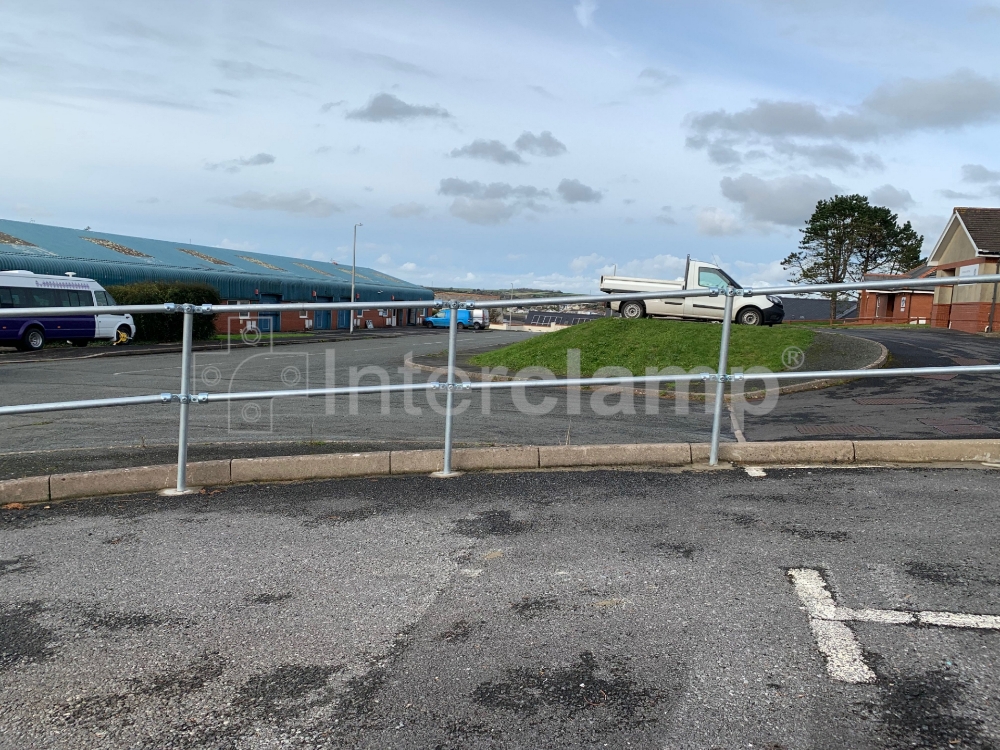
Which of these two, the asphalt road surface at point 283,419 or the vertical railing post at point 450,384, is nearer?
the vertical railing post at point 450,384

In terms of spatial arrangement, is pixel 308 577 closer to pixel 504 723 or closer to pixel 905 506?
pixel 504 723

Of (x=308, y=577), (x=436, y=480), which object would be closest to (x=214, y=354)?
(x=436, y=480)

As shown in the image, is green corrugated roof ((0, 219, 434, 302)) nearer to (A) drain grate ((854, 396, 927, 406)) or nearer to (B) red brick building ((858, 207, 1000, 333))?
(A) drain grate ((854, 396, 927, 406))

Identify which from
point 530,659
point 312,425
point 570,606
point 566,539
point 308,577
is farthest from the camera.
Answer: point 312,425

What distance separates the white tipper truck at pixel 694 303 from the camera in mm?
22266

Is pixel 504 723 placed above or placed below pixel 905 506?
below

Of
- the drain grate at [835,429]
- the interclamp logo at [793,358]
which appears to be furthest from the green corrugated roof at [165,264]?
the drain grate at [835,429]

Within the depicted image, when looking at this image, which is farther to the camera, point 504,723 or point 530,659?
point 530,659

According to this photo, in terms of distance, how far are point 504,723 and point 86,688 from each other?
5.23 ft

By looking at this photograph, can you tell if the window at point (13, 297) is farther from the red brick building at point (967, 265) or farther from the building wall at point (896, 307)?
the building wall at point (896, 307)

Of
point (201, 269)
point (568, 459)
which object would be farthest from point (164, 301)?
point (568, 459)

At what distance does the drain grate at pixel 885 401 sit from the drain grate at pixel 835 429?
1872 millimetres

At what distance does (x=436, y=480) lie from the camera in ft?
19.4

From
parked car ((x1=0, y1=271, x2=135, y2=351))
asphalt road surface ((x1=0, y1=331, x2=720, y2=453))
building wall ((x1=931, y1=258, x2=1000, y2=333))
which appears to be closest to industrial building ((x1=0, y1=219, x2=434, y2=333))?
parked car ((x1=0, y1=271, x2=135, y2=351))
